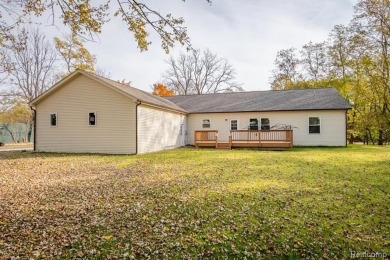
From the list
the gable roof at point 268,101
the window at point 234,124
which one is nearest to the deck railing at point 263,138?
the window at point 234,124


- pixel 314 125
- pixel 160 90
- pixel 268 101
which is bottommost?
pixel 314 125

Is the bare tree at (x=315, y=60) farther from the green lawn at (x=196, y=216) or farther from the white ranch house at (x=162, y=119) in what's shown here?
the green lawn at (x=196, y=216)

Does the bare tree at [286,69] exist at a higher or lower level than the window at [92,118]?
higher

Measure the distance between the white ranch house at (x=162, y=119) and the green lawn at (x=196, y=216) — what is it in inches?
287

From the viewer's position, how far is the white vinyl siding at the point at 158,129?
14.8 m

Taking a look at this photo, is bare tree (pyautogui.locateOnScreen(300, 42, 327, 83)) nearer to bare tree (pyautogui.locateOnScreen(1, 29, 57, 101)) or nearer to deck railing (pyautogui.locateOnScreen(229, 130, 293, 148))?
deck railing (pyautogui.locateOnScreen(229, 130, 293, 148))

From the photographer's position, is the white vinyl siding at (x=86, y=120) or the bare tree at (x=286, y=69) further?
the bare tree at (x=286, y=69)

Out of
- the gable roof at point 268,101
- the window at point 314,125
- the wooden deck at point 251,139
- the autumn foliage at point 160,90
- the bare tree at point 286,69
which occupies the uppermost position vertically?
the bare tree at point 286,69

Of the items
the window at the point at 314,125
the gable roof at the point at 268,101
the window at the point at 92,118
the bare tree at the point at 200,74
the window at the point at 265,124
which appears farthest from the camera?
the bare tree at the point at 200,74

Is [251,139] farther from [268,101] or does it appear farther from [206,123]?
[268,101]

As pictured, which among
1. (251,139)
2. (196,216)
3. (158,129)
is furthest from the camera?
(251,139)

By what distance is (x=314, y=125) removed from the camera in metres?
18.4

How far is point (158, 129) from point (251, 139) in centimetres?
635

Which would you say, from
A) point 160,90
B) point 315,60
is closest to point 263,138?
point 315,60
